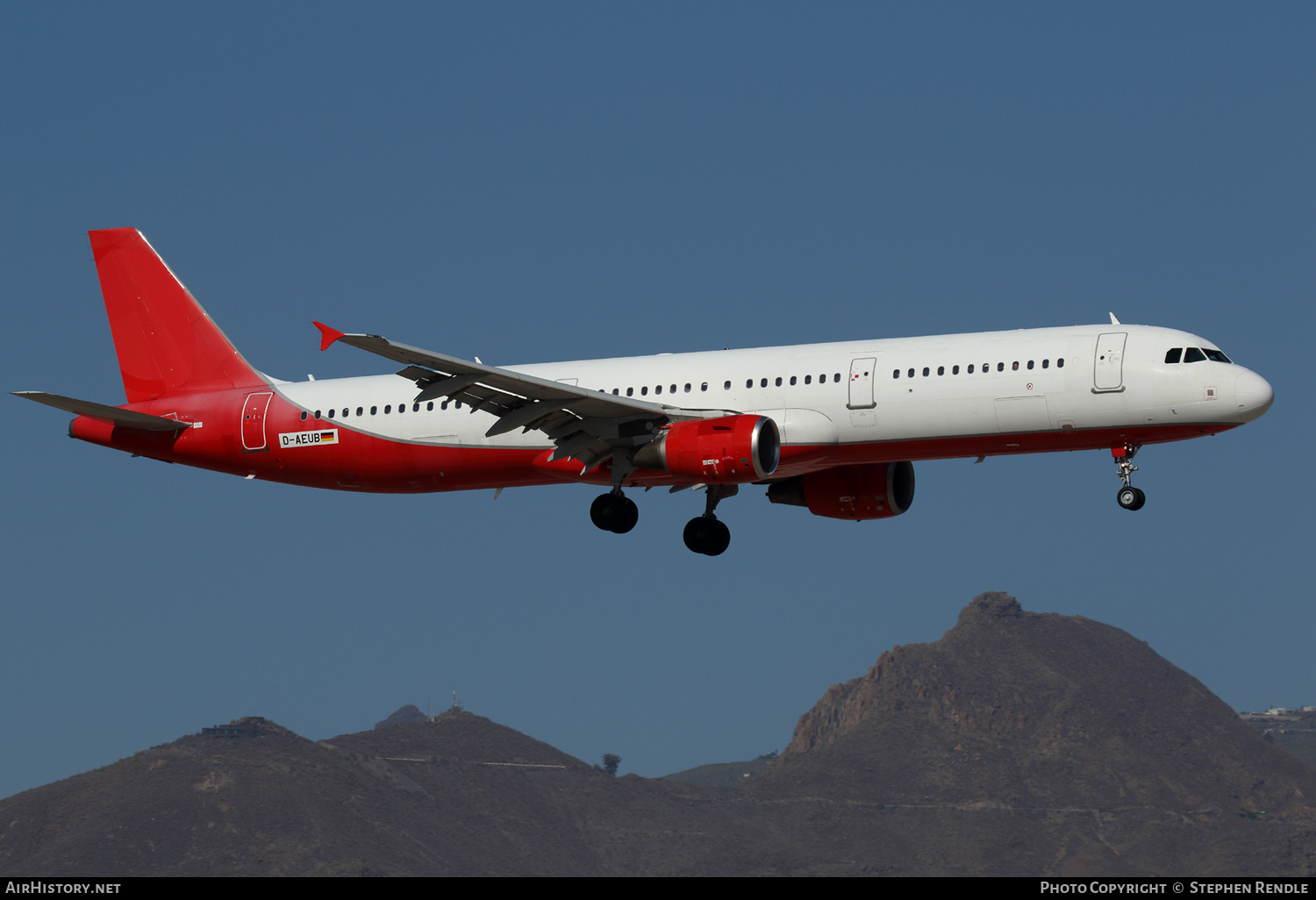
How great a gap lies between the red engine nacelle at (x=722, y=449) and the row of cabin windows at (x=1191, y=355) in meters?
10.7

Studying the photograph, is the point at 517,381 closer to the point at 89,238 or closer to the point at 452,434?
the point at 452,434

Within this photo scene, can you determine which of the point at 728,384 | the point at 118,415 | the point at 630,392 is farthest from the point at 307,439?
the point at 728,384

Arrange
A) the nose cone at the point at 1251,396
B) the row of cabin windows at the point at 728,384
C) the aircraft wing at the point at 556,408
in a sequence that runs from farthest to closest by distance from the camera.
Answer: the row of cabin windows at the point at 728,384
the aircraft wing at the point at 556,408
the nose cone at the point at 1251,396

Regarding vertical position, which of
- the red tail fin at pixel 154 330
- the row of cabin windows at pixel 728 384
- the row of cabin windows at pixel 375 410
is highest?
the red tail fin at pixel 154 330

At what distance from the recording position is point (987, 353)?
47.2 m

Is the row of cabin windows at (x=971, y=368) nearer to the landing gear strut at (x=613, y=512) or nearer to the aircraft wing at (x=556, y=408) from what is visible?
the aircraft wing at (x=556, y=408)

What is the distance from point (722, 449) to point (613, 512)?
6.34 m

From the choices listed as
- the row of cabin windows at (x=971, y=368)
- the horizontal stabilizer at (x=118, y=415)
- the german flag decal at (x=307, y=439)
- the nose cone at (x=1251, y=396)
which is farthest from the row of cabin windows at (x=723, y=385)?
the horizontal stabilizer at (x=118, y=415)

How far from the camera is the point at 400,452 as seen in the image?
53.7 m

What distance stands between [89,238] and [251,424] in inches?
429

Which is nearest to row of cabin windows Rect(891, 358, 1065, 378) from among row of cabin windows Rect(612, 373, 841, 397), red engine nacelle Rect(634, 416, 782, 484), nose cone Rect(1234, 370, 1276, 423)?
row of cabin windows Rect(612, 373, 841, 397)

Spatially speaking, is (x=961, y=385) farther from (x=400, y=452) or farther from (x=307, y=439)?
(x=307, y=439)

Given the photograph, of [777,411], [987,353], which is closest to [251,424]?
[777,411]

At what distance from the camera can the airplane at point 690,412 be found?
46094 millimetres
